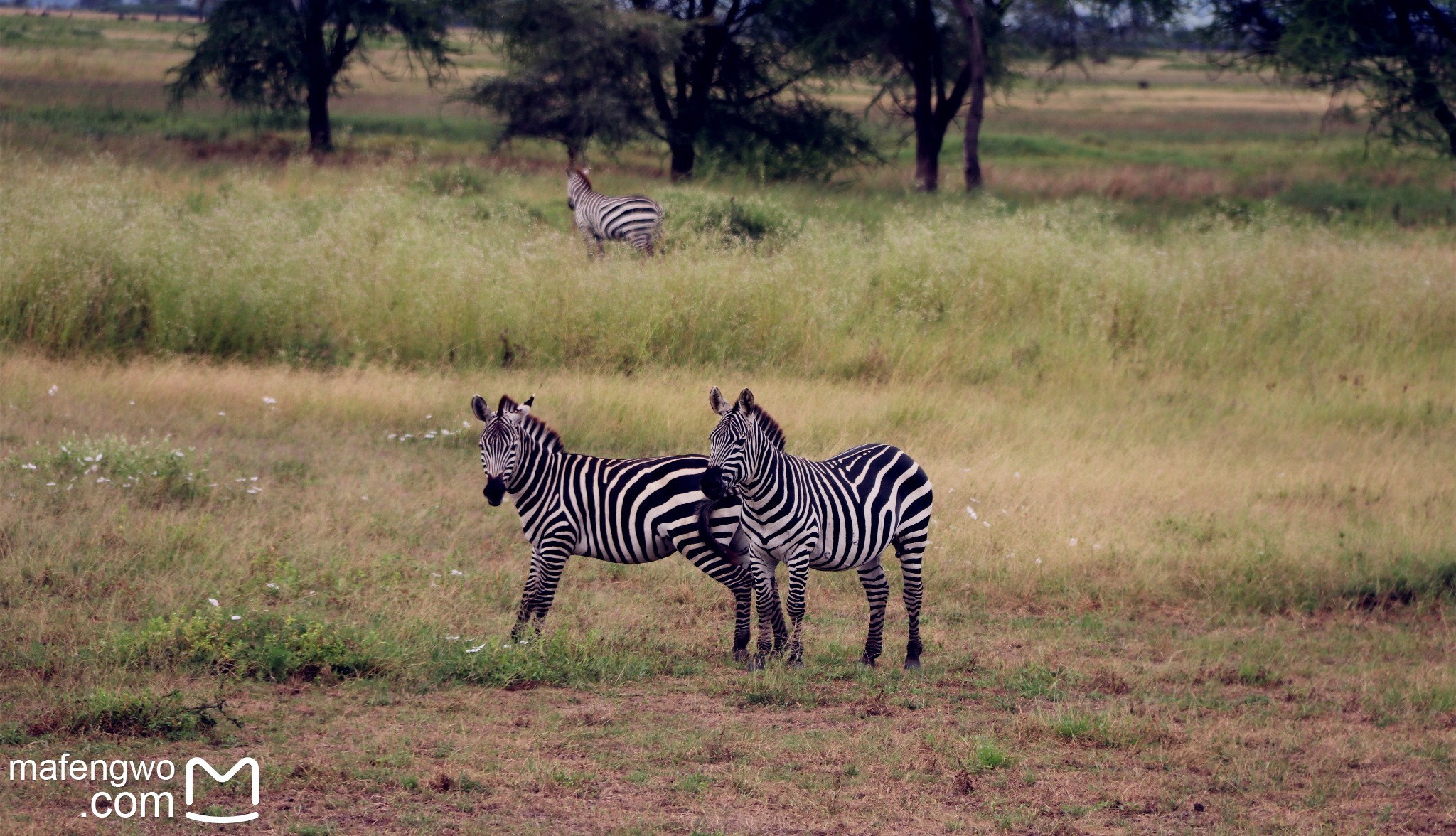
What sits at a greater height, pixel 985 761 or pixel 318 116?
pixel 318 116

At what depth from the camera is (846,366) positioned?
13.8 meters

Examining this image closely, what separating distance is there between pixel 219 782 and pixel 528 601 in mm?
2009

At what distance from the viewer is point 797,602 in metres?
6.34

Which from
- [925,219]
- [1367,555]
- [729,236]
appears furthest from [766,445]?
[925,219]

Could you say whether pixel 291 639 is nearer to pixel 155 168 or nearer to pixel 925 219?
pixel 925 219

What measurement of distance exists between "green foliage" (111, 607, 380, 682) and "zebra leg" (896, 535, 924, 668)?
273 centimetres

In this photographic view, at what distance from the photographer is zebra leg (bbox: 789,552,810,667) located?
621 cm

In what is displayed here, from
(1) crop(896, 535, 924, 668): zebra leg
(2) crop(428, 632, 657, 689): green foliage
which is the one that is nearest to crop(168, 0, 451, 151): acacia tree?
(2) crop(428, 632, 657, 689): green foliage

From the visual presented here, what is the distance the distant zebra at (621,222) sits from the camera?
1708 centimetres

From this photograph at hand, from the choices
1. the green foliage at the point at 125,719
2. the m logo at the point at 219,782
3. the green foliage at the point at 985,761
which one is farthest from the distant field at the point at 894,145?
the m logo at the point at 219,782

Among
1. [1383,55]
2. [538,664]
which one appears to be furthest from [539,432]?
[1383,55]

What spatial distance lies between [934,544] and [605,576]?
2.26 m

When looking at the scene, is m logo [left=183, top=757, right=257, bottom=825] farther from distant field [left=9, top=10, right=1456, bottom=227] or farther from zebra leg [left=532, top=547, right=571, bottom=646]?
distant field [left=9, top=10, right=1456, bottom=227]

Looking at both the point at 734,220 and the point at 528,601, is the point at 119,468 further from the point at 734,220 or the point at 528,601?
the point at 734,220
